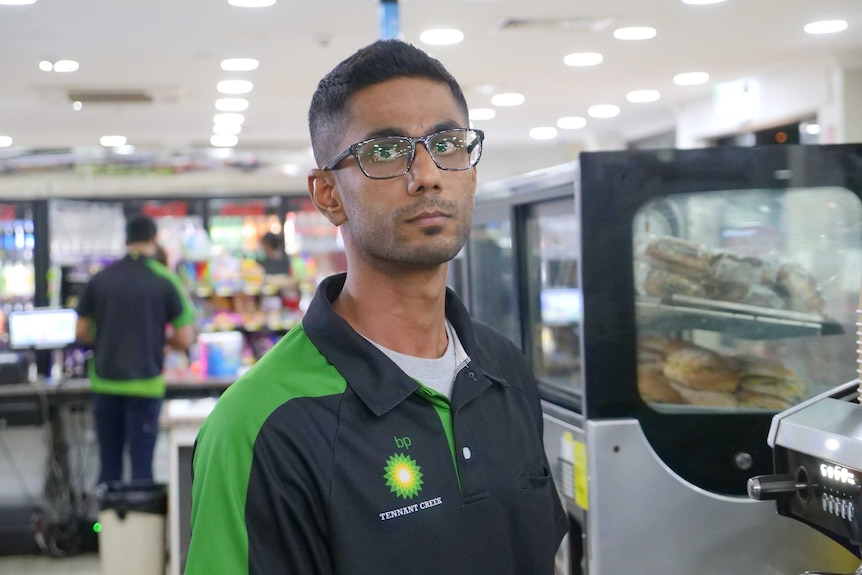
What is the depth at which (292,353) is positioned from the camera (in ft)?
4.44

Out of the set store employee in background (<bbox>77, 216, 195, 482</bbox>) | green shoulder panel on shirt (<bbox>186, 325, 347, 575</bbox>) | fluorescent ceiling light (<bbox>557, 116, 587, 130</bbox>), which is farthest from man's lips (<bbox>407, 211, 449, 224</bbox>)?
fluorescent ceiling light (<bbox>557, 116, 587, 130</bbox>)

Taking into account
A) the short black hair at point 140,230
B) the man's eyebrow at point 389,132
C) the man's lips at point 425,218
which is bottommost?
the man's lips at point 425,218

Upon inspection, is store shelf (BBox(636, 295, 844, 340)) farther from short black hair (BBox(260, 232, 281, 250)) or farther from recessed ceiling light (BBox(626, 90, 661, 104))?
recessed ceiling light (BBox(626, 90, 661, 104))

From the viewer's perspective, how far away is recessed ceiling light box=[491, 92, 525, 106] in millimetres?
10203

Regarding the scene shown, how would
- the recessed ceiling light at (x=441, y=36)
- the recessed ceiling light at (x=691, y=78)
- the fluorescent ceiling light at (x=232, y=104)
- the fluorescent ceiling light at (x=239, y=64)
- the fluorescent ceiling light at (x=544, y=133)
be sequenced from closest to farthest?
the recessed ceiling light at (x=441, y=36) → the fluorescent ceiling light at (x=239, y=64) → the recessed ceiling light at (x=691, y=78) → the fluorescent ceiling light at (x=232, y=104) → the fluorescent ceiling light at (x=544, y=133)

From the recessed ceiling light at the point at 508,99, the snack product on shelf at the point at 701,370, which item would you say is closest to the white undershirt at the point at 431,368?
the snack product on shelf at the point at 701,370

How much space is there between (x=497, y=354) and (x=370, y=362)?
31cm

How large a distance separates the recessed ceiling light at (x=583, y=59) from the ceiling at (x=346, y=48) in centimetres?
10

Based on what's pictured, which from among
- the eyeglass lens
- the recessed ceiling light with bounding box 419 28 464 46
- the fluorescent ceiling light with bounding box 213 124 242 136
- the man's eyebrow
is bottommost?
the eyeglass lens

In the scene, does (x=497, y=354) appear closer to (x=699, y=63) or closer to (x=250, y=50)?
(x=250, y=50)

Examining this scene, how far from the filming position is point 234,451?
1236 millimetres

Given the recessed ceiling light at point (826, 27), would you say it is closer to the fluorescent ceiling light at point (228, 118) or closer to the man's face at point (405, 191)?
the fluorescent ceiling light at point (228, 118)

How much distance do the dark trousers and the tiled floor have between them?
483mm

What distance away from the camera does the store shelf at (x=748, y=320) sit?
2.34 meters
